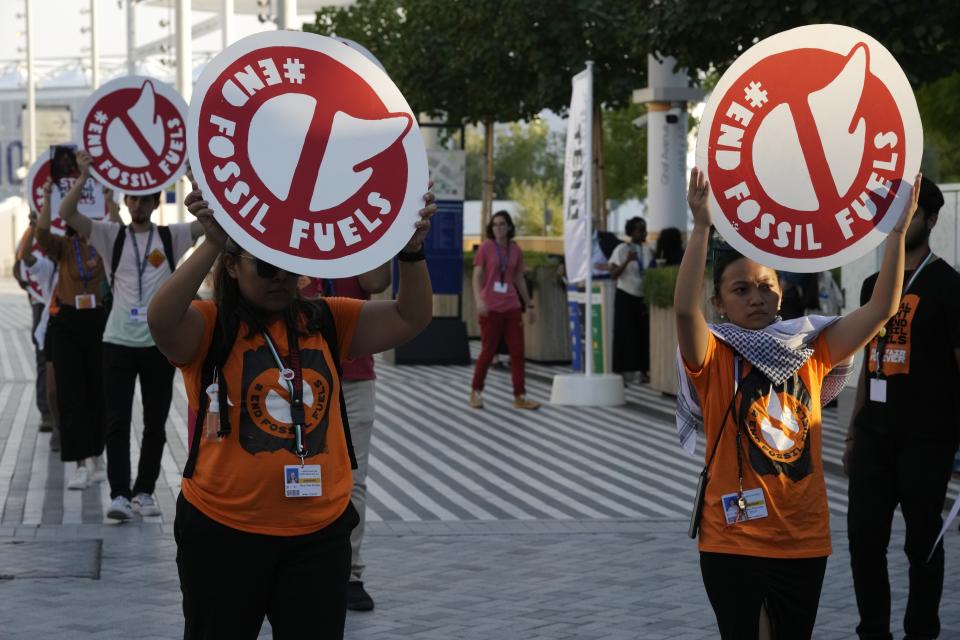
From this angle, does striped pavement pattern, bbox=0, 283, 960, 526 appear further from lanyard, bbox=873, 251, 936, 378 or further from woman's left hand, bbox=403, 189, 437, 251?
woman's left hand, bbox=403, 189, 437, 251

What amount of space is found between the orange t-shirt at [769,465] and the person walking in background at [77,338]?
6.11 meters

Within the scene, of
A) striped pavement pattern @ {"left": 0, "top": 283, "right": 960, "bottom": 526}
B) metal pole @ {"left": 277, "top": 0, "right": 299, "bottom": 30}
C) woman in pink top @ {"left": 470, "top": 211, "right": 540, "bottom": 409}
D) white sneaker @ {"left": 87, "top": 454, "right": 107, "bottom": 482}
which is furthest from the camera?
woman in pink top @ {"left": 470, "top": 211, "right": 540, "bottom": 409}

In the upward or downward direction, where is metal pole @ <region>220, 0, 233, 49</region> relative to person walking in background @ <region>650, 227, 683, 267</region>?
upward

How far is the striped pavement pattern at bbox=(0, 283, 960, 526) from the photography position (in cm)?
981

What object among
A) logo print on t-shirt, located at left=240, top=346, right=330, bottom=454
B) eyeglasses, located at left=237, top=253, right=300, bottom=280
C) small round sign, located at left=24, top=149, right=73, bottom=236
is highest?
small round sign, located at left=24, top=149, right=73, bottom=236

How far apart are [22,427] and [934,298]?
935 centimetres

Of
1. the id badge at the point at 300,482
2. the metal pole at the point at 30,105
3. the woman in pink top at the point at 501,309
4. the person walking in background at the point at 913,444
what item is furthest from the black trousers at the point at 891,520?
the metal pole at the point at 30,105

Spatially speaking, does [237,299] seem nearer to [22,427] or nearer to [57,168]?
[57,168]

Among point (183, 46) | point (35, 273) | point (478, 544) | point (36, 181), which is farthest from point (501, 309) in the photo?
point (183, 46)

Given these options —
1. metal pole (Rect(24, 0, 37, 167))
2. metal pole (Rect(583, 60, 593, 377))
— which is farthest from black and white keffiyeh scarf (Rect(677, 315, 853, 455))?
metal pole (Rect(24, 0, 37, 167))

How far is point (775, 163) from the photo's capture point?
4406mm

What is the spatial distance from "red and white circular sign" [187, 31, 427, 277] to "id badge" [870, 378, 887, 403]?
2531 millimetres

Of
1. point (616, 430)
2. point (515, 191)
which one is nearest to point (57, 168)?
Result: point (616, 430)

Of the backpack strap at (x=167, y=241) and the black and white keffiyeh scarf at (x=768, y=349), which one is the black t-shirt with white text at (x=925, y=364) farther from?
the backpack strap at (x=167, y=241)
